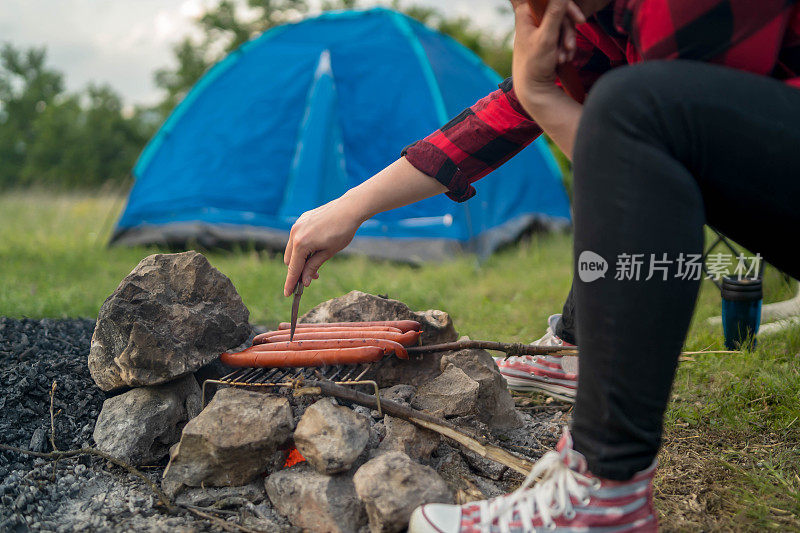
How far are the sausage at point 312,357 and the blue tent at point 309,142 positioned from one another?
338 cm

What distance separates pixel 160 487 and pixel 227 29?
20.4 m

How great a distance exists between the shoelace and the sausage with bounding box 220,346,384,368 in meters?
0.57

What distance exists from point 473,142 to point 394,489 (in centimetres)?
90

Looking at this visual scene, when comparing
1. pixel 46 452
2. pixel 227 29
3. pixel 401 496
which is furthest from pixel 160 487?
pixel 227 29

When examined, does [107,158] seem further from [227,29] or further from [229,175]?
[229,175]

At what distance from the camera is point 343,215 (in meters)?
1.54

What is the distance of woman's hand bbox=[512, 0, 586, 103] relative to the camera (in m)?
1.10

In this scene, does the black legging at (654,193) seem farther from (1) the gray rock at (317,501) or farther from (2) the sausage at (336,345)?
(2) the sausage at (336,345)

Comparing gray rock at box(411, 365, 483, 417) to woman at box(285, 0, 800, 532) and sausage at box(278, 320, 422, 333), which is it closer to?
sausage at box(278, 320, 422, 333)

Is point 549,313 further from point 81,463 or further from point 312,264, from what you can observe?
point 81,463

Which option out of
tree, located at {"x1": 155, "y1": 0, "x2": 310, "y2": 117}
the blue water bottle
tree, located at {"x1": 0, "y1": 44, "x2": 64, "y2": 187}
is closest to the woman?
the blue water bottle

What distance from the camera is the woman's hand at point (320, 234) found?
1531 millimetres

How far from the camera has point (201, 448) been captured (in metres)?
1.50

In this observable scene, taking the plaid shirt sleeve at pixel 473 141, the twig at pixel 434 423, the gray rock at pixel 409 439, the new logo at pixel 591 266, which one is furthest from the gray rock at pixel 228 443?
the new logo at pixel 591 266
